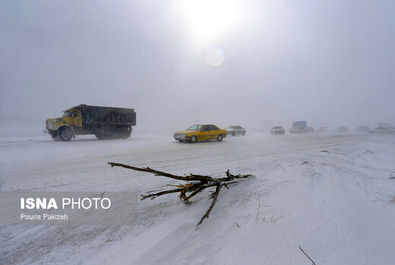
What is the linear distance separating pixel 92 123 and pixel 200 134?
9.21 metres

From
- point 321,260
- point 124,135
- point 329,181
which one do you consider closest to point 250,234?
point 321,260

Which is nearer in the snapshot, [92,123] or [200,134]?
[200,134]

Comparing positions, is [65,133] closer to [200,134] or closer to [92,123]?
[92,123]

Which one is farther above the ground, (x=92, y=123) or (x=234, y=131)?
(x=92, y=123)

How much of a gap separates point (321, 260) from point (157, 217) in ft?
5.59

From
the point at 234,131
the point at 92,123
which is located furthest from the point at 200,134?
the point at 234,131

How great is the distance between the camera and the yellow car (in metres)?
11.0

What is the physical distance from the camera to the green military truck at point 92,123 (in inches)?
475

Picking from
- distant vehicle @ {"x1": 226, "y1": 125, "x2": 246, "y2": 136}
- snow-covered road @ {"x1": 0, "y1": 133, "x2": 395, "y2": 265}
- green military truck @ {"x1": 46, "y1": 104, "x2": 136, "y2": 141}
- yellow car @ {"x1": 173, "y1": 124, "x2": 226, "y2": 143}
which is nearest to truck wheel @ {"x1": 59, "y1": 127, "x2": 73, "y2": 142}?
green military truck @ {"x1": 46, "y1": 104, "x2": 136, "y2": 141}

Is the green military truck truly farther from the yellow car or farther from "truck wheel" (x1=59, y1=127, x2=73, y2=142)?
the yellow car

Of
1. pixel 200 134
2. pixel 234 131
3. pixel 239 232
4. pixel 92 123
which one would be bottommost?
pixel 239 232

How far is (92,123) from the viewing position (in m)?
13.5

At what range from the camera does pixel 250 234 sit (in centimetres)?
165

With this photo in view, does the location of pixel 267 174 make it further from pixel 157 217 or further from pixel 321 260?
pixel 157 217
